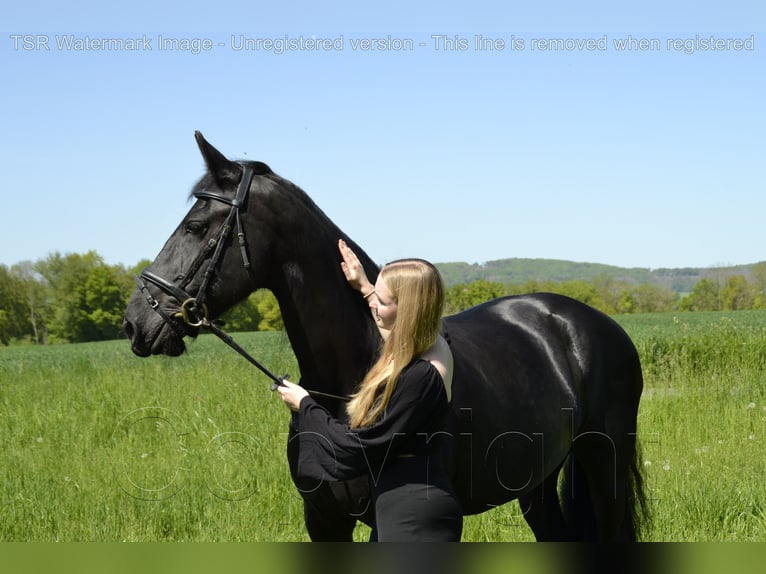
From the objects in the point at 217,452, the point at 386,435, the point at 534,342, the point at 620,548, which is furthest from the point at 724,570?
the point at 217,452

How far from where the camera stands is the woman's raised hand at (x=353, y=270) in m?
3.04

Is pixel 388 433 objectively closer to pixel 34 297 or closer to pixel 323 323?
pixel 323 323

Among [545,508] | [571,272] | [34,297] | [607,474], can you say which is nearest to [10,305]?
[34,297]

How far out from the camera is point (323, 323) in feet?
9.83

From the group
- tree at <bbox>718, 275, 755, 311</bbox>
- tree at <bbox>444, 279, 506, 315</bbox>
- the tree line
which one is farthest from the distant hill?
tree at <bbox>444, 279, 506, 315</bbox>

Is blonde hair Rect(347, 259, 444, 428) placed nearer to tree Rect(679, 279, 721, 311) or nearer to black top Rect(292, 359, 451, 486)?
black top Rect(292, 359, 451, 486)

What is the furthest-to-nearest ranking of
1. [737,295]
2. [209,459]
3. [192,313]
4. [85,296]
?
[85,296], [737,295], [209,459], [192,313]

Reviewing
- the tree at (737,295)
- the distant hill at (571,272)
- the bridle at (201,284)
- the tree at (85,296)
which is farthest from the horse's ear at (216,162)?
the distant hill at (571,272)

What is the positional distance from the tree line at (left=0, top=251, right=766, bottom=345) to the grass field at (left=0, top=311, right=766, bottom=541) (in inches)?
747

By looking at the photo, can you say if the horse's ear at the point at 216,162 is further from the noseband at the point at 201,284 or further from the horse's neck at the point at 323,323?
the horse's neck at the point at 323,323

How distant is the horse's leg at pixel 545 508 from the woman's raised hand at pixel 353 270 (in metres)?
2.00

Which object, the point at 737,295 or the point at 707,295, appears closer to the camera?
the point at 737,295

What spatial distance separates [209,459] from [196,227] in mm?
3603

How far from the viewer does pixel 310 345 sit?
9.86ft
